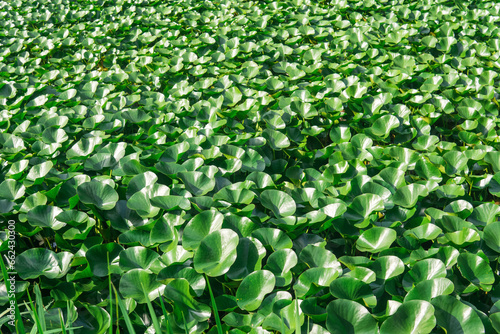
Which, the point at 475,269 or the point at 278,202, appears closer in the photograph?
the point at 475,269

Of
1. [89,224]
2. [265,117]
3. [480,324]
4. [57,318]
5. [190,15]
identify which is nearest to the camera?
[480,324]

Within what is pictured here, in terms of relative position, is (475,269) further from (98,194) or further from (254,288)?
(98,194)

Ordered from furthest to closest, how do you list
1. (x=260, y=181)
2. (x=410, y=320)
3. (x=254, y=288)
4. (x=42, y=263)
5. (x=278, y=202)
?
(x=260, y=181) < (x=278, y=202) < (x=42, y=263) < (x=254, y=288) < (x=410, y=320)

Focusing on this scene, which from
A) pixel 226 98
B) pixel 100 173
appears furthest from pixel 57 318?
pixel 226 98

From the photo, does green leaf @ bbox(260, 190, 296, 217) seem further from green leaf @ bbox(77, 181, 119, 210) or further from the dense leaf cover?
green leaf @ bbox(77, 181, 119, 210)

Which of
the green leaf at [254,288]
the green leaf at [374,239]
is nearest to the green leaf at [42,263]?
the green leaf at [254,288]

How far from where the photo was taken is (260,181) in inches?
68.9

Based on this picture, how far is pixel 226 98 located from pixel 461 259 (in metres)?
1.61

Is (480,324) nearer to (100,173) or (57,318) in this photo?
(57,318)

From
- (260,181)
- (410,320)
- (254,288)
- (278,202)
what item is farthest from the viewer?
(260,181)

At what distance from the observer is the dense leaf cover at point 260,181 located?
1.25 meters

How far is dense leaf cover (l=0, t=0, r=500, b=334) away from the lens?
1247 mm

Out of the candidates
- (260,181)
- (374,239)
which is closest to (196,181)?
(260,181)

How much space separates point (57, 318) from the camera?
1.27 meters
